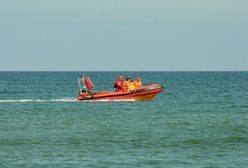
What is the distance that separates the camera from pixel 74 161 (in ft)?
67.3

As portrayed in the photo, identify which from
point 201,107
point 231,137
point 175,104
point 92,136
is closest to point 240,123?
point 231,137

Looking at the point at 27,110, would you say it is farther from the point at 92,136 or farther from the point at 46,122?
the point at 92,136

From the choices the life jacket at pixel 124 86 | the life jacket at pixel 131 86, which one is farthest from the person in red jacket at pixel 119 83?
the life jacket at pixel 131 86

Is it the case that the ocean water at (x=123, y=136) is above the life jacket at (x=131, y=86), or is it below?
below

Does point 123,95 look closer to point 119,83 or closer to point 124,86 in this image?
point 124,86

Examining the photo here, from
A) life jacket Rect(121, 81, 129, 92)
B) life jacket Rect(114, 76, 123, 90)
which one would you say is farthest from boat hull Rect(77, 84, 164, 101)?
life jacket Rect(114, 76, 123, 90)

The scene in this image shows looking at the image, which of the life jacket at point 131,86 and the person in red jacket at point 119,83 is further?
the life jacket at point 131,86

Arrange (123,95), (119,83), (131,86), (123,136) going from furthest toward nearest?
(123,95), (131,86), (119,83), (123,136)

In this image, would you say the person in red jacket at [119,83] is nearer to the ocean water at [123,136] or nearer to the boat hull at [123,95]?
the boat hull at [123,95]

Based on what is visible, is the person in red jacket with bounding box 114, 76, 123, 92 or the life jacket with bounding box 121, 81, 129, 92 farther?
the life jacket with bounding box 121, 81, 129, 92

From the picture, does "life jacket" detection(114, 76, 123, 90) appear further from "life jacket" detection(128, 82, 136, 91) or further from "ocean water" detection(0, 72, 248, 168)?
"ocean water" detection(0, 72, 248, 168)

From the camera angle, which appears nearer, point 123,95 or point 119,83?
point 119,83

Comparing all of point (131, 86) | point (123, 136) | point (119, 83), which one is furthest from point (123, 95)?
point (123, 136)

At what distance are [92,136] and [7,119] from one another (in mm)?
8217
